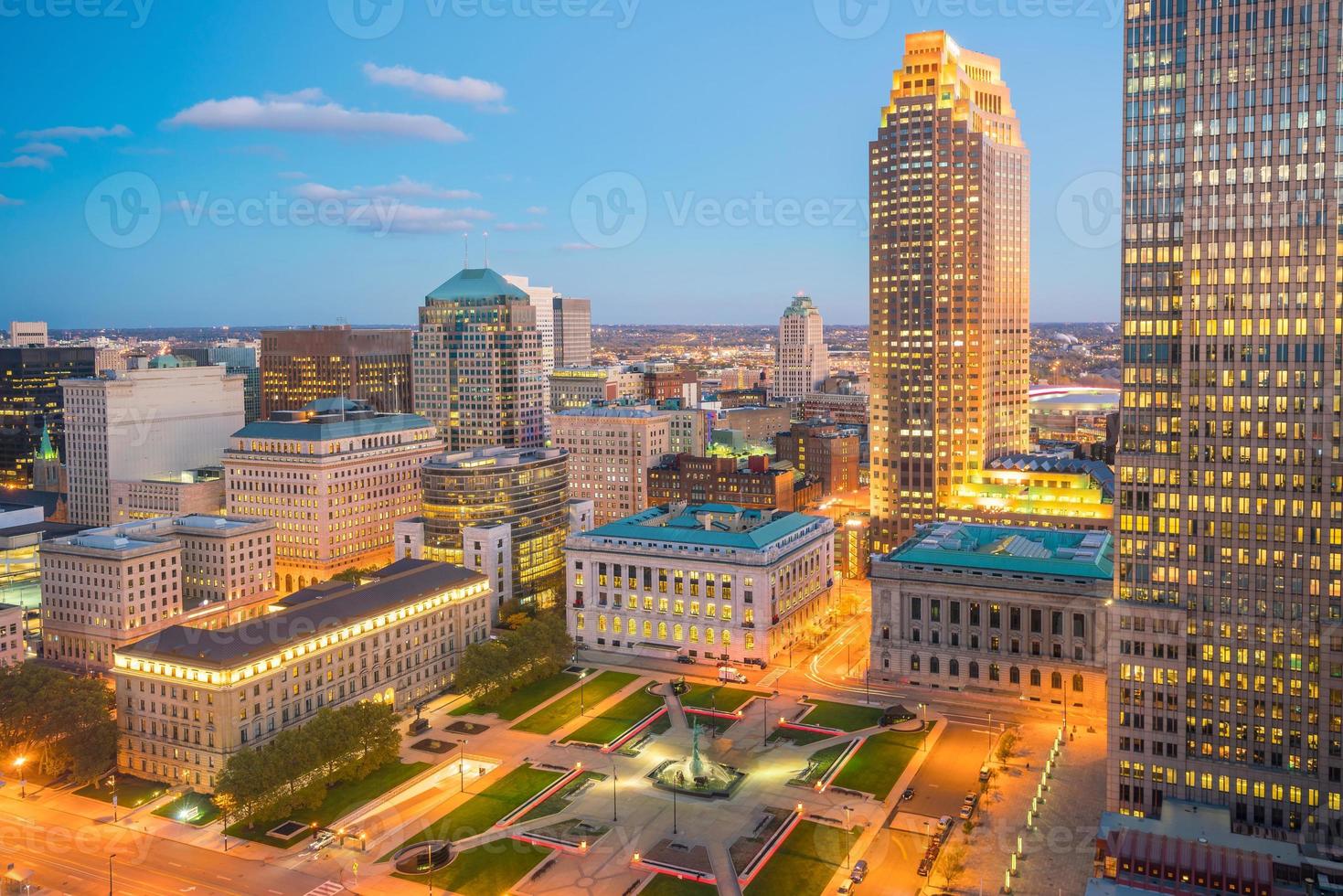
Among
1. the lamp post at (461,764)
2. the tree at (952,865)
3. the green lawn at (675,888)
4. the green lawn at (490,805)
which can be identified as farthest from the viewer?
the lamp post at (461,764)

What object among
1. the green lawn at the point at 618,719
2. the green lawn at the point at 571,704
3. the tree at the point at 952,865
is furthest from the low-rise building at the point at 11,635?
the tree at the point at 952,865

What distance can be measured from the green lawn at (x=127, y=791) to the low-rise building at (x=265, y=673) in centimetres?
144

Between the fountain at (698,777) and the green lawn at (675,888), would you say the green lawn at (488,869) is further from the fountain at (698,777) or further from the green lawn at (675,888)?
the fountain at (698,777)

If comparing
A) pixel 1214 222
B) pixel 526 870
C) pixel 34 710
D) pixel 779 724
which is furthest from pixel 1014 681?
pixel 34 710

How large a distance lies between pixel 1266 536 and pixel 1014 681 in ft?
166

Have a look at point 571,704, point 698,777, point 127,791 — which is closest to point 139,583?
point 127,791

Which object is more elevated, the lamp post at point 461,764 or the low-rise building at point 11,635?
the low-rise building at point 11,635

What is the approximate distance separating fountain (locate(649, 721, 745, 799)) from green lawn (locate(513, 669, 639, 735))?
21.0m

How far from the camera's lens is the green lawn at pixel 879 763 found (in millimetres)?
118750

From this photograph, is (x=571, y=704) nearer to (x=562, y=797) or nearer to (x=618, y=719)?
(x=618, y=719)

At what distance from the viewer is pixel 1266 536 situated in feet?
350

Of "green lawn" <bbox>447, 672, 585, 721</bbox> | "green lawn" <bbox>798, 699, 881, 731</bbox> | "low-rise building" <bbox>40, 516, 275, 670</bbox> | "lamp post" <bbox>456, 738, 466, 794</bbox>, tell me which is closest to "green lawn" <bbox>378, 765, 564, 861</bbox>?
"lamp post" <bbox>456, 738, 466, 794</bbox>

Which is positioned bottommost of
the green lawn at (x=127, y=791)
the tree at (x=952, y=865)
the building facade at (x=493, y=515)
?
the tree at (x=952, y=865)

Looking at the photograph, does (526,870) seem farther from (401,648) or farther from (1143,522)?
(1143,522)
